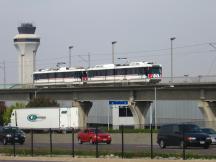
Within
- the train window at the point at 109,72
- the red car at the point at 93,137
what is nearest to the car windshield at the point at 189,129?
the red car at the point at 93,137

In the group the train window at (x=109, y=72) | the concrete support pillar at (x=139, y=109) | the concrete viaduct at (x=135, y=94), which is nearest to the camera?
the concrete viaduct at (x=135, y=94)

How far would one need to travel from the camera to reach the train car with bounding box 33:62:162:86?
305ft

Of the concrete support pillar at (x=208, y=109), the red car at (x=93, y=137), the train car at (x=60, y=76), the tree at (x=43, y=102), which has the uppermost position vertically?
the train car at (x=60, y=76)

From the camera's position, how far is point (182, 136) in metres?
38.6

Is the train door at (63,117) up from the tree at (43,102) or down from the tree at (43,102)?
down

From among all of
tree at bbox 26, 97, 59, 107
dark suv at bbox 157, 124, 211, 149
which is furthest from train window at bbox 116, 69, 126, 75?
dark suv at bbox 157, 124, 211, 149

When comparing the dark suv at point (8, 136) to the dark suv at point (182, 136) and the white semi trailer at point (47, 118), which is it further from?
the white semi trailer at point (47, 118)

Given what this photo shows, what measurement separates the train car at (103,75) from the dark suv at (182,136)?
2012 inches

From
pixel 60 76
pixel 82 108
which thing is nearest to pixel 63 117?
pixel 82 108

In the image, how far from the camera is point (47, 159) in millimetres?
35062

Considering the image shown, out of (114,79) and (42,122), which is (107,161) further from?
(114,79)

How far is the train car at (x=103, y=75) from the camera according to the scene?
93.0 metres

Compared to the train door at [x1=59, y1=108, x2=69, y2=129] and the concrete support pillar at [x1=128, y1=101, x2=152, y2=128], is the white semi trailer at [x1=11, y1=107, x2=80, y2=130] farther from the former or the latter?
the concrete support pillar at [x1=128, y1=101, x2=152, y2=128]

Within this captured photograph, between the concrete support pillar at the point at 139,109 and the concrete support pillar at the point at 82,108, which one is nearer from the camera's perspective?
the concrete support pillar at the point at 139,109
